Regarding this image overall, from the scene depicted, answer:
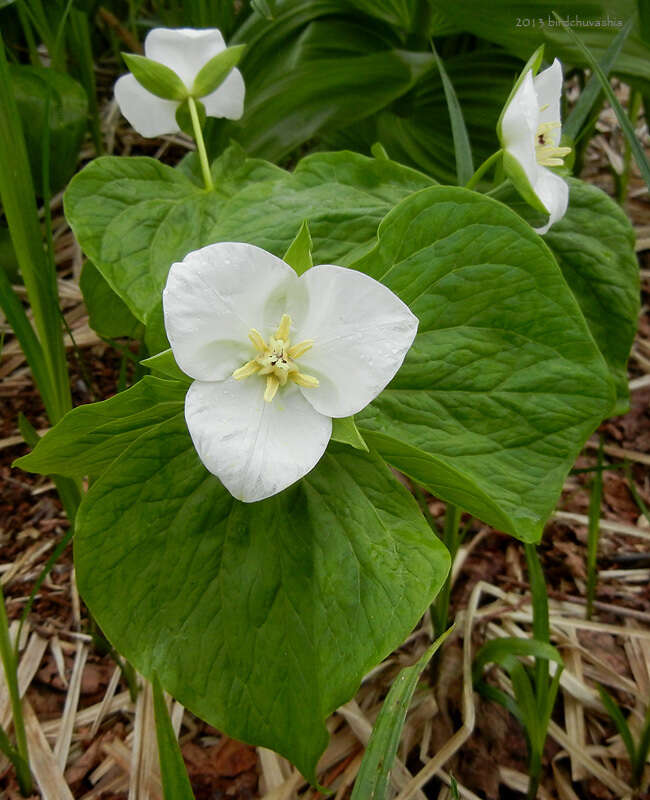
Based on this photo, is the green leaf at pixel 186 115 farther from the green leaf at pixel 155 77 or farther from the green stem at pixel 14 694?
the green stem at pixel 14 694

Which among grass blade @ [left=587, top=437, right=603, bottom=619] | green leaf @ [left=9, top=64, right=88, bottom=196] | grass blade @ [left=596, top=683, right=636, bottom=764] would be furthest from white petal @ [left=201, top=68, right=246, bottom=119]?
grass blade @ [left=596, top=683, right=636, bottom=764]

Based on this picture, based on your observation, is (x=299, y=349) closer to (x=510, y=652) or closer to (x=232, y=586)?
(x=232, y=586)

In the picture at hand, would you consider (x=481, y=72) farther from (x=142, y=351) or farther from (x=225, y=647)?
(x=225, y=647)

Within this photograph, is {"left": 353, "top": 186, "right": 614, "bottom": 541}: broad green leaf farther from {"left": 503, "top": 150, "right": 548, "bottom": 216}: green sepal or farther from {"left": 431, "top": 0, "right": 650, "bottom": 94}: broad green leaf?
{"left": 431, "top": 0, "right": 650, "bottom": 94}: broad green leaf

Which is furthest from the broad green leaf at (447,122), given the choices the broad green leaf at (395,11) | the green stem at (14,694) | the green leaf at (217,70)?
the green stem at (14,694)

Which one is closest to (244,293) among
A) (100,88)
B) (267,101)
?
(267,101)
